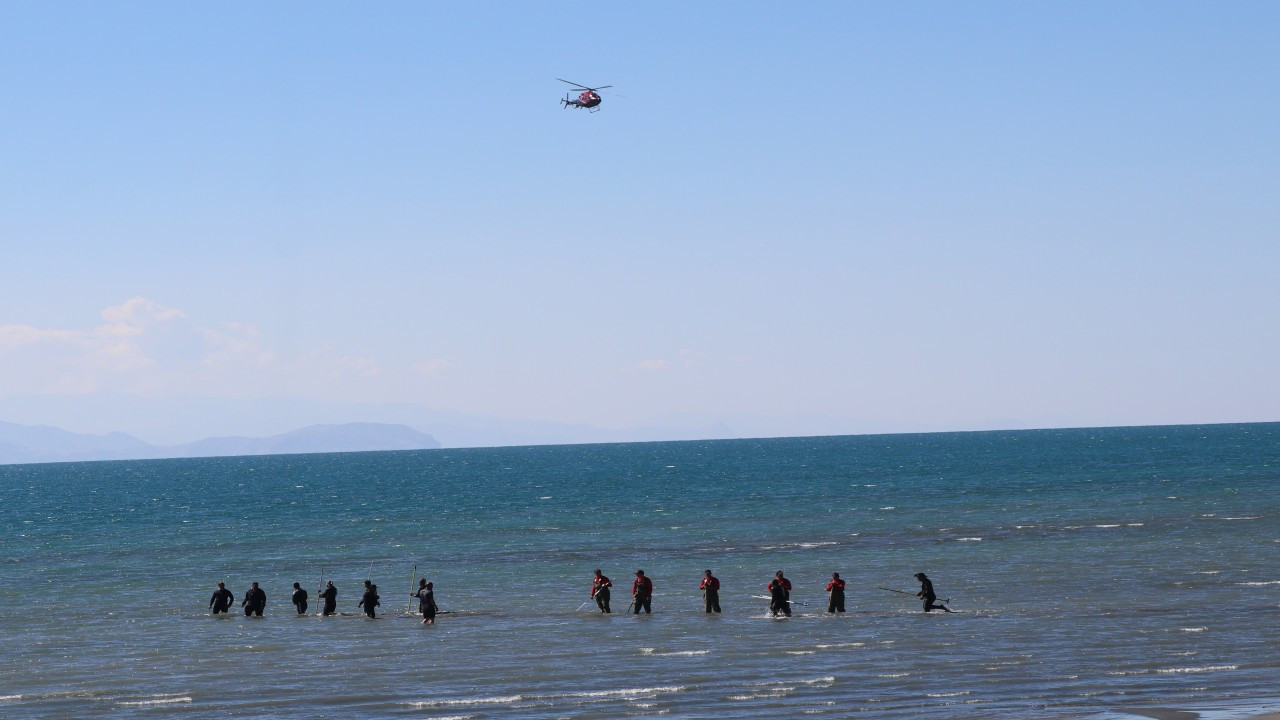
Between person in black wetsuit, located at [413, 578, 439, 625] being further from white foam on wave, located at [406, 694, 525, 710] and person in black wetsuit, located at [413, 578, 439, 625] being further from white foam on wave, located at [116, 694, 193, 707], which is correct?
white foam on wave, located at [406, 694, 525, 710]

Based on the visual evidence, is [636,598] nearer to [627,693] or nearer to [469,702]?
[627,693]

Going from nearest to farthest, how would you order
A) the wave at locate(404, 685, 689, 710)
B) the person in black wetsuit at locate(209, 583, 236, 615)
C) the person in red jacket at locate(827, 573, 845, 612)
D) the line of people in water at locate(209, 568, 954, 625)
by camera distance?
the wave at locate(404, 685, 689, 710)
the line of people in water at locate(209, 568, 954, 625)
the person in red jacket at locate(827, 573, 845, 612)
the person in black wetsuit at locate(209, 583, 236, 615)

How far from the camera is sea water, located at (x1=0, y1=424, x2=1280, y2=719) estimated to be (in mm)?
23406

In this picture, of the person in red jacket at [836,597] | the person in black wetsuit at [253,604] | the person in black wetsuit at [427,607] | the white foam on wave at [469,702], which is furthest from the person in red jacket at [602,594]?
the white foam on wave at [469,702]

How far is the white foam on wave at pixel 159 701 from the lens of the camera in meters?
24.0

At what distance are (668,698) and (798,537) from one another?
38196mm

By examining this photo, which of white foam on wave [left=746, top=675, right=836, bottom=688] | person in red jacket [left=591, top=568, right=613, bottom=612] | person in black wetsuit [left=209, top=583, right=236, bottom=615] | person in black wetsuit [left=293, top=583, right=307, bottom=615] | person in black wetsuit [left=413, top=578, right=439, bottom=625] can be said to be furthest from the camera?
person in black wetsuit [left=209, top=583, right=236, bottom=615]

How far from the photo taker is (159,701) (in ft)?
79.6

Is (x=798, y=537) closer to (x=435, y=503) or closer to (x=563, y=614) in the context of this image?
(x=563, y=614)

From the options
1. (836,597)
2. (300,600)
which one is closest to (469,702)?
(836,597)

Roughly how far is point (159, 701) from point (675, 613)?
15.2 metres

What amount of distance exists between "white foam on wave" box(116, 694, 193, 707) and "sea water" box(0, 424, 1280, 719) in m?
0.05

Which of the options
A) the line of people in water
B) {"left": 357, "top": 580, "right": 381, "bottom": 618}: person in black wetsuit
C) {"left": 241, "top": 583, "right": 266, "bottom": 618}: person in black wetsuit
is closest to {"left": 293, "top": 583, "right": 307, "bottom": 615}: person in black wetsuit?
the line of people in water

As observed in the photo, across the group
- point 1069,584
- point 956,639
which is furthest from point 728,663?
point 1069,584
